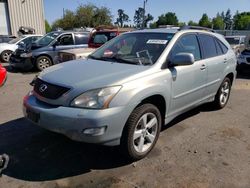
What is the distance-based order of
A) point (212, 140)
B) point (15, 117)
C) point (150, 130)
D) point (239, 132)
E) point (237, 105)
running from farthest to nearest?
point (237, 105)
point (15, 117)
point (239, 132)
point (212, 140)
point (150, 130)

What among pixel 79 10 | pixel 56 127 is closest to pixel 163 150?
pixel 56 127

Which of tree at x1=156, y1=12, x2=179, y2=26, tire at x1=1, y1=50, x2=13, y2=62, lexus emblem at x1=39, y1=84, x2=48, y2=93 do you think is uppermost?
tree at x1=156, y1=12, x2=179, y2=26

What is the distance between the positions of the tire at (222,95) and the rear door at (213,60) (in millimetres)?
270

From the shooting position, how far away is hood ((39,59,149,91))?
317cm

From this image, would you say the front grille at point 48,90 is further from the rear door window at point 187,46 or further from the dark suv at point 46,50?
the dark suv at point 46,50

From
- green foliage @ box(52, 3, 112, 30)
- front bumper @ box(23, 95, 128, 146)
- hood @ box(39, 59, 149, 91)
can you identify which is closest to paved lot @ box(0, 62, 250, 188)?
front bumper @ box(23, 95, 128, 146)

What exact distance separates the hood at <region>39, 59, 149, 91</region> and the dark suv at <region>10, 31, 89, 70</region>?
6.93 m

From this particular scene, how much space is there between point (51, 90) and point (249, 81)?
26.6 ft

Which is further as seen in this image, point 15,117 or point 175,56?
point 15,117

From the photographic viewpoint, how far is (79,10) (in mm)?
45062

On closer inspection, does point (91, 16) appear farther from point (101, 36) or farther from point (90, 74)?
point (90, 74)

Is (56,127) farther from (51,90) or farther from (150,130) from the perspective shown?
(150,130)

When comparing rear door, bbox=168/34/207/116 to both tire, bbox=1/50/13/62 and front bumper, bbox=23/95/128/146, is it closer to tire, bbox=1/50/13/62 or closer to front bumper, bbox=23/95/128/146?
front bumper, bbox=23/95/128/146

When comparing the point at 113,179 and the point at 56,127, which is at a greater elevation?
the point at 56,127
